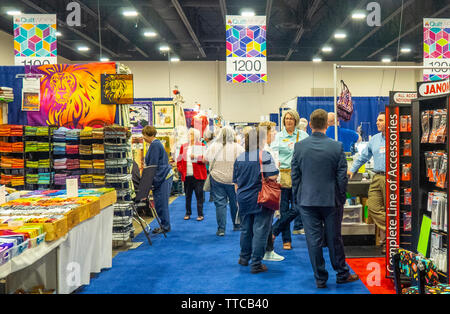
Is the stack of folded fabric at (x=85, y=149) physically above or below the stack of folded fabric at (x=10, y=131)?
below

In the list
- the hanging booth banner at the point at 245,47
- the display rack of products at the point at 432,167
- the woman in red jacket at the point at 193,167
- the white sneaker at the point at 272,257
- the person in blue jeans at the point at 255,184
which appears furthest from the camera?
the hanging booth banner at the point at 245,47

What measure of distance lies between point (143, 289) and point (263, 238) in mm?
1232

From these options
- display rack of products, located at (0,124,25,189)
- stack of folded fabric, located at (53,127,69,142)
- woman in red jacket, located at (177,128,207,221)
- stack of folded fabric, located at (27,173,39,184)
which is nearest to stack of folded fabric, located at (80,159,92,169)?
stack of folded fabric, located at (53,127,69,142)

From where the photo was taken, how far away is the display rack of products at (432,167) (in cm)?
289

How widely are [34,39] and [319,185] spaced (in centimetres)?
639

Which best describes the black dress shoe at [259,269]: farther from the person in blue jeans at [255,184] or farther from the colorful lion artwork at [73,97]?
the colorful lion artwork at [73,97]

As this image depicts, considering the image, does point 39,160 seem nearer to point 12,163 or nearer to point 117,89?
point 12,163

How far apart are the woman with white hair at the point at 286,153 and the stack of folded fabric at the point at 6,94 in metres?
3.56

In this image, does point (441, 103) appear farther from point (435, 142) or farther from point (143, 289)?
point (143, 289)

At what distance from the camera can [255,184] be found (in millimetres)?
3756

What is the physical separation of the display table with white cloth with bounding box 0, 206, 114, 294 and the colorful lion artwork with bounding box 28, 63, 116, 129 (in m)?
1.72

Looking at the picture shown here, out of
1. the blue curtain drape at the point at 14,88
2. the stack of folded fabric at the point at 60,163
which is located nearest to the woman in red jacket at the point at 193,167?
the stack of folded fabric at the point at 60,163

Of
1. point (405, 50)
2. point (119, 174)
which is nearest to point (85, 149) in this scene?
point (119, 174)

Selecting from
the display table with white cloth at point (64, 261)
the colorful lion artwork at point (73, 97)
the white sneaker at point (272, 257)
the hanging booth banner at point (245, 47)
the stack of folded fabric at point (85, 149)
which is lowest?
the white sneaker at point (272, 257)
